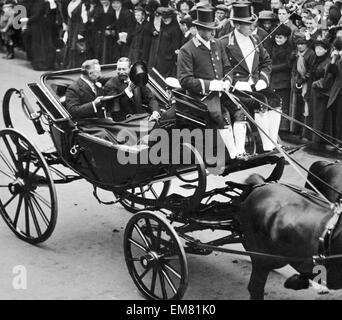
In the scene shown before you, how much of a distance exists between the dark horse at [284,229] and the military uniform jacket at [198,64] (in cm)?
120

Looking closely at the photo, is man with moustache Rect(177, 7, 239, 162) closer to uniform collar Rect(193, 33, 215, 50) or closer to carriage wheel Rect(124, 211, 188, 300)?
uniform collar Rect(193, 33, 215, 50)

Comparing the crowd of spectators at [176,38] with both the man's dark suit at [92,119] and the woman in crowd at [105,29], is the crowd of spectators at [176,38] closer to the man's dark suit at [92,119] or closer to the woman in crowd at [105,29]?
the woman in crowd at [105,29]

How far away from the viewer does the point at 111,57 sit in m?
14.3

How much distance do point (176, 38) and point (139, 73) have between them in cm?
533

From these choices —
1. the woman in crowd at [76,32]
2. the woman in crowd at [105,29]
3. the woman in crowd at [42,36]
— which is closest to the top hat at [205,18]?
the woman in crowd at [105,29]

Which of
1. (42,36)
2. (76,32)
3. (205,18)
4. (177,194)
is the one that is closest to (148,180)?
(177,194)

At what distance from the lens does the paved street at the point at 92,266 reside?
6.18 m

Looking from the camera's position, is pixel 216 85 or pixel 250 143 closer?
pixel 216 85

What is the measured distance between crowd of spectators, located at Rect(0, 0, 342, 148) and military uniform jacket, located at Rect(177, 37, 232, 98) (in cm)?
46

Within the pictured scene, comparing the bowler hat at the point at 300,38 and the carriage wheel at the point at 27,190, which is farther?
the bowler hat at the point at 300,38

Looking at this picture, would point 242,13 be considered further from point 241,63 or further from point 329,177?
point 329,177

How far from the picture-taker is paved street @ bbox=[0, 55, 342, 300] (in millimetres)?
6185

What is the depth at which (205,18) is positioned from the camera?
639 cm
